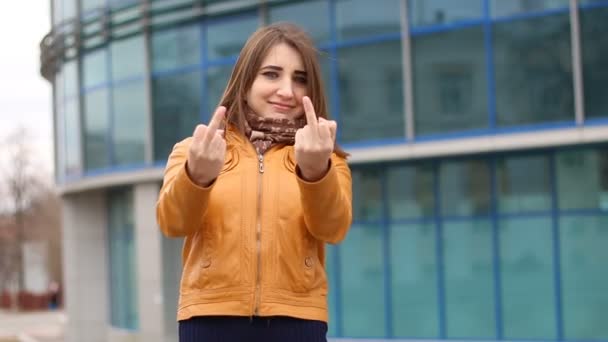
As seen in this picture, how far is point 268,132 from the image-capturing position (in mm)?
3189

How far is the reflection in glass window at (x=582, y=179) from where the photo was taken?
1516 cm

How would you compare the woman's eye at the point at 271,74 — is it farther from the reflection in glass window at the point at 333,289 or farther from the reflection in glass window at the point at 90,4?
the reflection in glass window at the point at 90,4

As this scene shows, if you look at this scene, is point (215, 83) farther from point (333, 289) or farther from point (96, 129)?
point (333, 289)

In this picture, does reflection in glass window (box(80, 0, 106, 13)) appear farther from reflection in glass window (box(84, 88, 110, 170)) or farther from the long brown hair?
the long brown hair

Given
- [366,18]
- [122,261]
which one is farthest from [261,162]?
[122,261]

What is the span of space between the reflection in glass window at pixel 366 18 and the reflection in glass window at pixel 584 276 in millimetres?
4062

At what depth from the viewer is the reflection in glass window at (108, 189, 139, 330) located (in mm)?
22328

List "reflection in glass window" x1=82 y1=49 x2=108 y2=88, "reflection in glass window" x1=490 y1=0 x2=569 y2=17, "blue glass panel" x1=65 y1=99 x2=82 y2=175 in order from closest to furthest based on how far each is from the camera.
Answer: "reflection in glass window" x1=490 y1=0 x2=569 y2=17 < "reflection in glass window" x1=82 y1=49 x2=108 y2=88 < "blue glass panel" x1=65 y1=99 x2=82 y2=175

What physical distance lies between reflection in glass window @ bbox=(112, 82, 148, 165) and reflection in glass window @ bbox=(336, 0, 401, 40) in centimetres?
481

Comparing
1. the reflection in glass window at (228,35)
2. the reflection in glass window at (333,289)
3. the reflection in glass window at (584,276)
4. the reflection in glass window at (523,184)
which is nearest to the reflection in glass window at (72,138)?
the reflection in glass window at (228,35)

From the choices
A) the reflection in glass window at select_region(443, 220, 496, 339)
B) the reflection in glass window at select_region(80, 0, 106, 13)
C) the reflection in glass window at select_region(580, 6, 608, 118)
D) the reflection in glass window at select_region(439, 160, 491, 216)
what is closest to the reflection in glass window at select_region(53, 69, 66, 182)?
the reflection in glass window at select_region(80, 0, 106, 13)

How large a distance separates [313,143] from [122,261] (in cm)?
2052

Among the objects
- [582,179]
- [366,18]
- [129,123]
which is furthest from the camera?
[129,123]

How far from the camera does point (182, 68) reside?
757 inches
